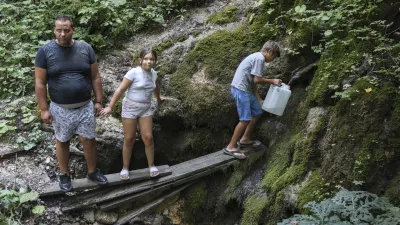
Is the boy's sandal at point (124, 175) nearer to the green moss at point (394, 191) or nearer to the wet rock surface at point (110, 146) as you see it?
the wet rock surface at point (110, 146)

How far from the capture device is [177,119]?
5750 millimetres

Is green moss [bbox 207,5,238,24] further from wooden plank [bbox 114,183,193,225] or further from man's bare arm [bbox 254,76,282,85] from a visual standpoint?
wooden plank [bbox 114,183,193,225]

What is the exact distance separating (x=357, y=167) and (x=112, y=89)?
156 inches

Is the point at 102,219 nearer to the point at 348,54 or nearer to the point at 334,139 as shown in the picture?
the point at 334,139

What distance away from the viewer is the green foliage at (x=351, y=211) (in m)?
3.30

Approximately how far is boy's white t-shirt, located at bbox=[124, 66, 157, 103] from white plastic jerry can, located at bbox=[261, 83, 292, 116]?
5.12 feet

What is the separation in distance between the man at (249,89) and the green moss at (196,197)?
2.10 feet

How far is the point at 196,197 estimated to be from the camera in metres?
5.36

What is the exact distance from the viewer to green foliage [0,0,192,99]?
6.41 metres

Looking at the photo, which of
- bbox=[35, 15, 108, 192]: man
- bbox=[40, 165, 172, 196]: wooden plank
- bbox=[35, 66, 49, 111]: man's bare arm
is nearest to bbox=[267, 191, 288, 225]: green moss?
bbox=[40, 165, 172, 196]: wooden plank

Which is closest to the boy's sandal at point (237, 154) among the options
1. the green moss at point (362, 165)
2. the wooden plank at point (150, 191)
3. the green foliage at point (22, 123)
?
the wooden plank at point (150, 191)

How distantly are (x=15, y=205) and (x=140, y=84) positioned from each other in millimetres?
2127

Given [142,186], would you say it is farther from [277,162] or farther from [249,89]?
[249,89]

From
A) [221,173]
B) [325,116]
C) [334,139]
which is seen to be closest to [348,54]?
[325,116]
